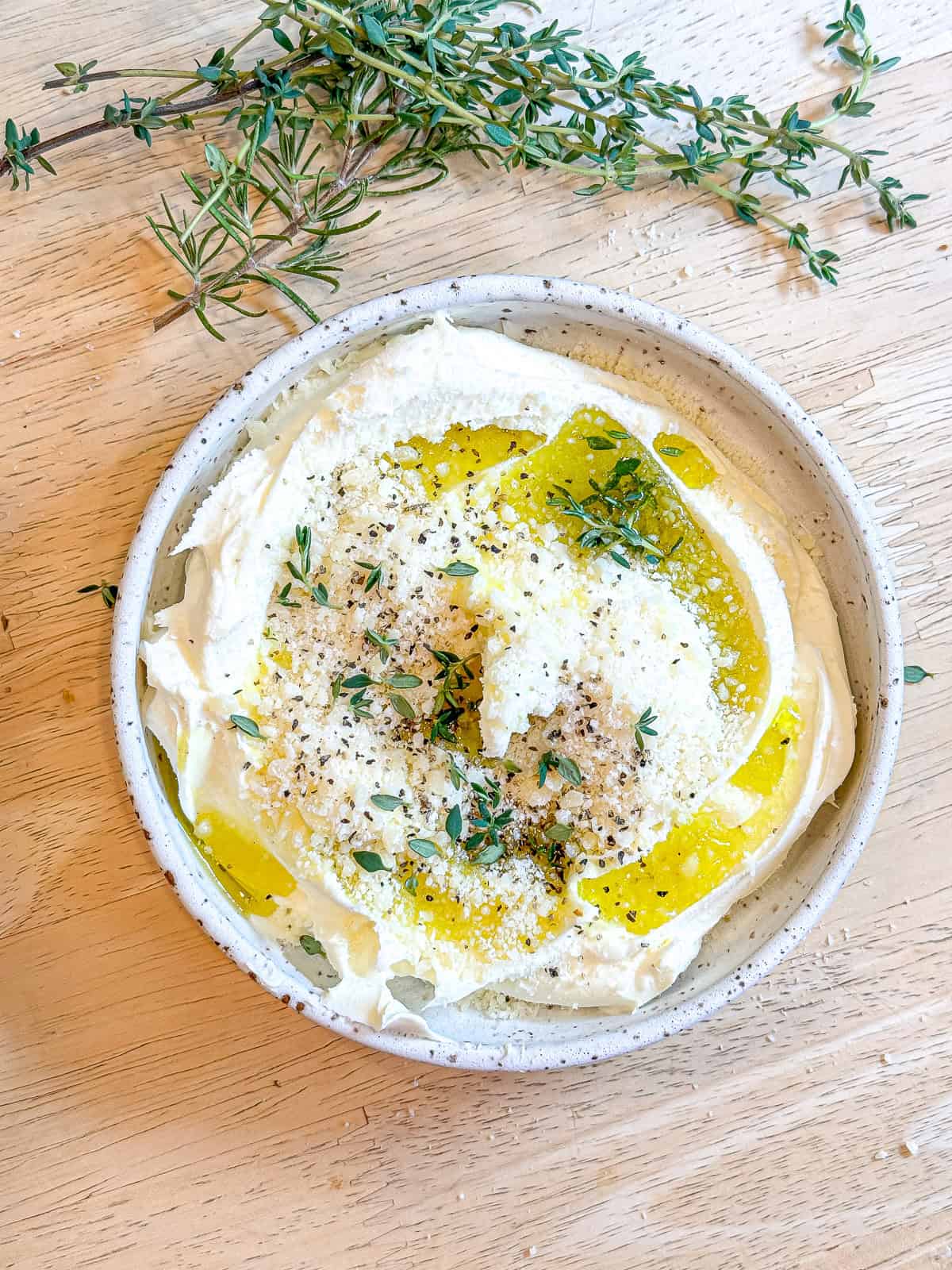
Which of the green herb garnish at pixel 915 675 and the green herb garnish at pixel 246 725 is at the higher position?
the green herb garnish at pixel 246 725

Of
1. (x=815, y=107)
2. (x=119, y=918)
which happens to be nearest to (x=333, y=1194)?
(x=119, y=918)

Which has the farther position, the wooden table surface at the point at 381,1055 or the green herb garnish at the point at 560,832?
the wooden table surface at the point at 381,1055

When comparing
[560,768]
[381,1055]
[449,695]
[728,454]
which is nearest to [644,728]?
[560,768]

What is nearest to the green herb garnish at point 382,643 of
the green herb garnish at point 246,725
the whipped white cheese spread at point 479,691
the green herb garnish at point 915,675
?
the whipped white cheese spread at point 479,691

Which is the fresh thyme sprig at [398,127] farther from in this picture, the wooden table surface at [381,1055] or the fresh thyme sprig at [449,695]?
the fresh thyme sprig at [449,695]

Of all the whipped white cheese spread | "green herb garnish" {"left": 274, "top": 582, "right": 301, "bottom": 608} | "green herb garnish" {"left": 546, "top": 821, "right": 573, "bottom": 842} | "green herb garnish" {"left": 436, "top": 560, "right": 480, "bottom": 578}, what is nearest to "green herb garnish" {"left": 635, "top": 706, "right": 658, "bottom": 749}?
→ the whipped white cheese spread

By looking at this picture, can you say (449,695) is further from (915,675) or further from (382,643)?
(915,675)
